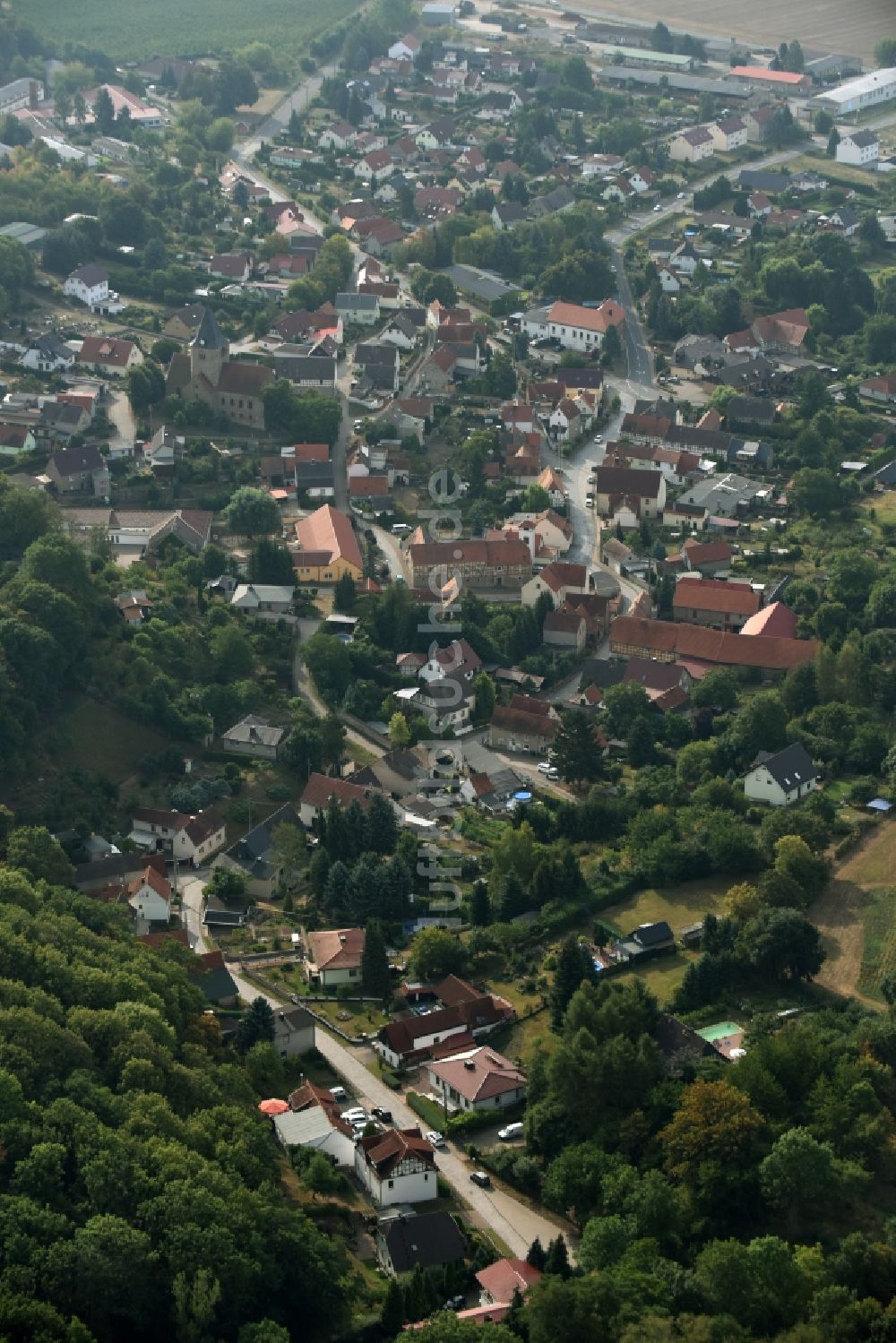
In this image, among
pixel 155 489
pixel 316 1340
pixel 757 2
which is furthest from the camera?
pixel 757 2

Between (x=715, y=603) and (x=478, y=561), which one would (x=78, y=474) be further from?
(x=715, y=603)

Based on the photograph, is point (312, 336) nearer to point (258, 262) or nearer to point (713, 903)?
point (258, 262)

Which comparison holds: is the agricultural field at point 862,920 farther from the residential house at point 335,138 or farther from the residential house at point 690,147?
the residential house at point 335,138

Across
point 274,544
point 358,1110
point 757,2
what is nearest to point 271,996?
point 358,1110

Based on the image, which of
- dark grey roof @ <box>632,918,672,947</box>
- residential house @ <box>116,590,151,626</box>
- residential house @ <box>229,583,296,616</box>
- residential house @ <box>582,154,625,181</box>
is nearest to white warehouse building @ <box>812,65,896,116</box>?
residential house @ <box>582,154,625,181</box>

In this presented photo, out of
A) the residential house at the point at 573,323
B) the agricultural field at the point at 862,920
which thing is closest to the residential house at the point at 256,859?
the agricultural field at the point at 862,920
